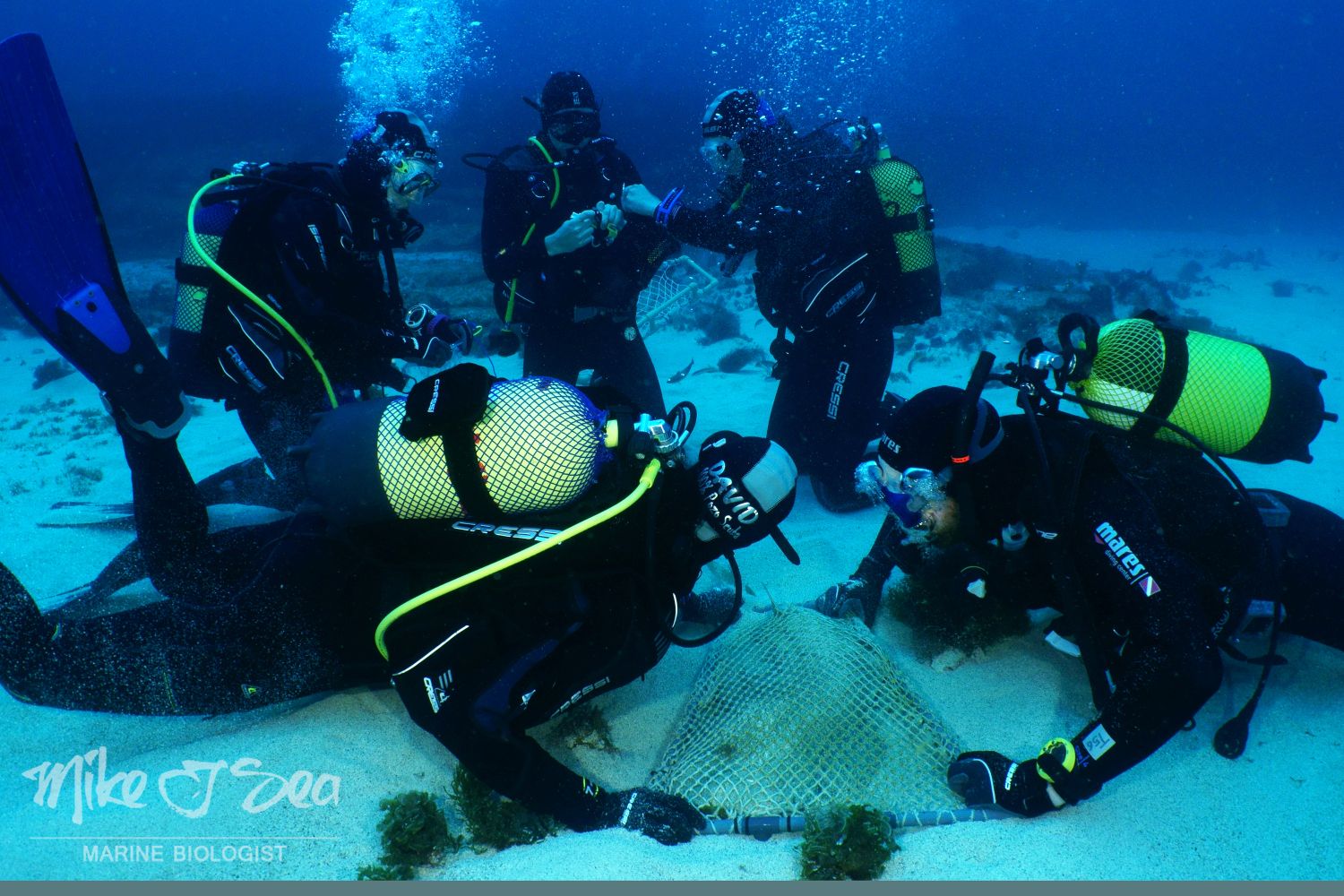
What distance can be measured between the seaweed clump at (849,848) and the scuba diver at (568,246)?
4.43 meters

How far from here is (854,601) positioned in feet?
15.0

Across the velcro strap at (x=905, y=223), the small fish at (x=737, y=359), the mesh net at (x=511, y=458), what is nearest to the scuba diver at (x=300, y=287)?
the mesh net at (x=511, y=458)

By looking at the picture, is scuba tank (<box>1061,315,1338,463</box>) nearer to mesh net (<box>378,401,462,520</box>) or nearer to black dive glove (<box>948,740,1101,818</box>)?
black dive glove (<box>948,740,1101,818</box>)

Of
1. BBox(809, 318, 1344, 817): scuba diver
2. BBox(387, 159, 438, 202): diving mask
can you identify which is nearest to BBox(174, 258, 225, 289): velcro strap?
BBox(387, 159, 438, 202): diving mask

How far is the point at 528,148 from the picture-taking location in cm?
622

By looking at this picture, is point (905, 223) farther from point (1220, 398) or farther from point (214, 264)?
point (214, 264)

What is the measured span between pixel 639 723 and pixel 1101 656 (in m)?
2.39

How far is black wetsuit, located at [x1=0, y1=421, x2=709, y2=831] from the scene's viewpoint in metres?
2.74

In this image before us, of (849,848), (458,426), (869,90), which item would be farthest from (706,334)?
(869,90)

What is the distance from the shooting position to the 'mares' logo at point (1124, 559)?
2546 mm

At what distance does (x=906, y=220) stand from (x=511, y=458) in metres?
4.59

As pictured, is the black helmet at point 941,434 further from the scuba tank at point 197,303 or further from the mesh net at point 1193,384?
the scuba tank at point 197,303

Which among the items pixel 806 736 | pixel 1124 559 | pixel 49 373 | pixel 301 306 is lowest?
pixel 49 373

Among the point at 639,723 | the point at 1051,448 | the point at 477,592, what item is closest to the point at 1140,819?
the point at 1051,448
